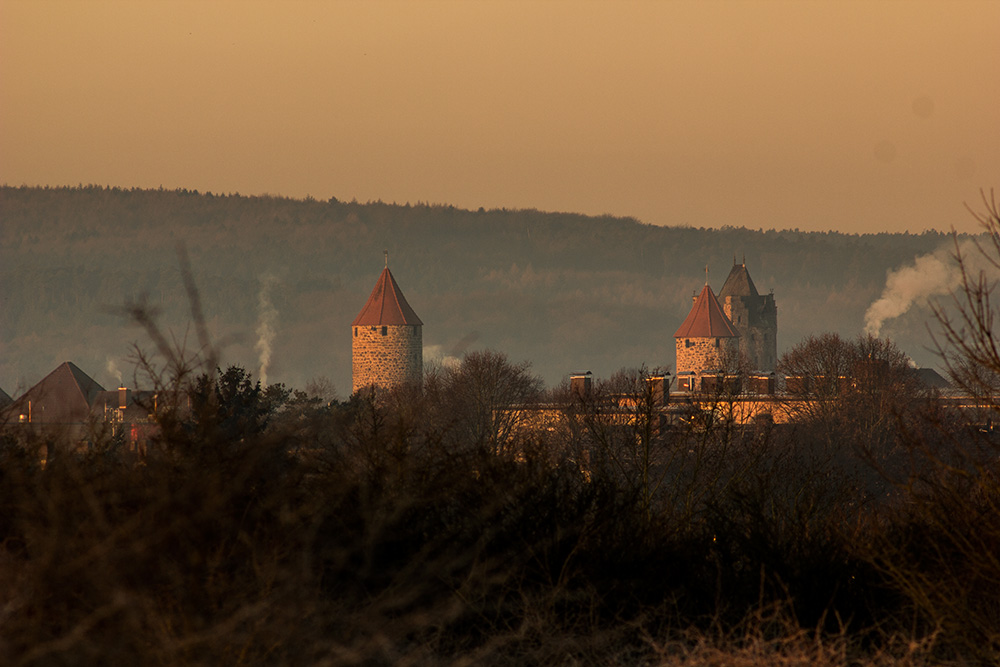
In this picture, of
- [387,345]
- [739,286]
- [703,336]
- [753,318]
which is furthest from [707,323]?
[387,345]

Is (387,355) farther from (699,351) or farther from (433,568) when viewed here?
(433,568)

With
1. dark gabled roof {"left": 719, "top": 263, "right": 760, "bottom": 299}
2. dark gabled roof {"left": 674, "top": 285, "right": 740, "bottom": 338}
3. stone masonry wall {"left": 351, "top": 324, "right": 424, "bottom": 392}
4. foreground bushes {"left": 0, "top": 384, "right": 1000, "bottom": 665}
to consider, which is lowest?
foreground bushes {"left": 0, "top": 384, "right": 1000, "bottom": 665}

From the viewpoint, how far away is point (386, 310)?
80875 millimetres

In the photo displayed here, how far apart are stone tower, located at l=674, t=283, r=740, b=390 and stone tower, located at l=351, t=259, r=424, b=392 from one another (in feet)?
58.2

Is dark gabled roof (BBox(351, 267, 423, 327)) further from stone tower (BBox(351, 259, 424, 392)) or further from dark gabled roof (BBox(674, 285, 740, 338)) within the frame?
dark gabled roof (BBox(674, 285, 740, 338))

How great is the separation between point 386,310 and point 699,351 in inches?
806

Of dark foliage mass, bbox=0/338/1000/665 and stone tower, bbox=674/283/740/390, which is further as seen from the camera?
stone tower, bbox=674/283/740/390

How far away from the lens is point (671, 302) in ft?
590

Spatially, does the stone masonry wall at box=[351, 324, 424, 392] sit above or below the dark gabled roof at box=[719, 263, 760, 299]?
below

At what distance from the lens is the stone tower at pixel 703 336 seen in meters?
87.6

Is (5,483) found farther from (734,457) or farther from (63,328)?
(63,328)

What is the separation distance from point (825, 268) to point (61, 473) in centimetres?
17867

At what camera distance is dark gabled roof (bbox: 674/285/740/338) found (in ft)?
289

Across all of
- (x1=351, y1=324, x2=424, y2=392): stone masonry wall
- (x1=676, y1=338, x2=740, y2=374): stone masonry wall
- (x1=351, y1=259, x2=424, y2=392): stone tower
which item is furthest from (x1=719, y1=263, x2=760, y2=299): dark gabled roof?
(x1=351, y1=324, x2=424, y2=392): stone masonry wall
